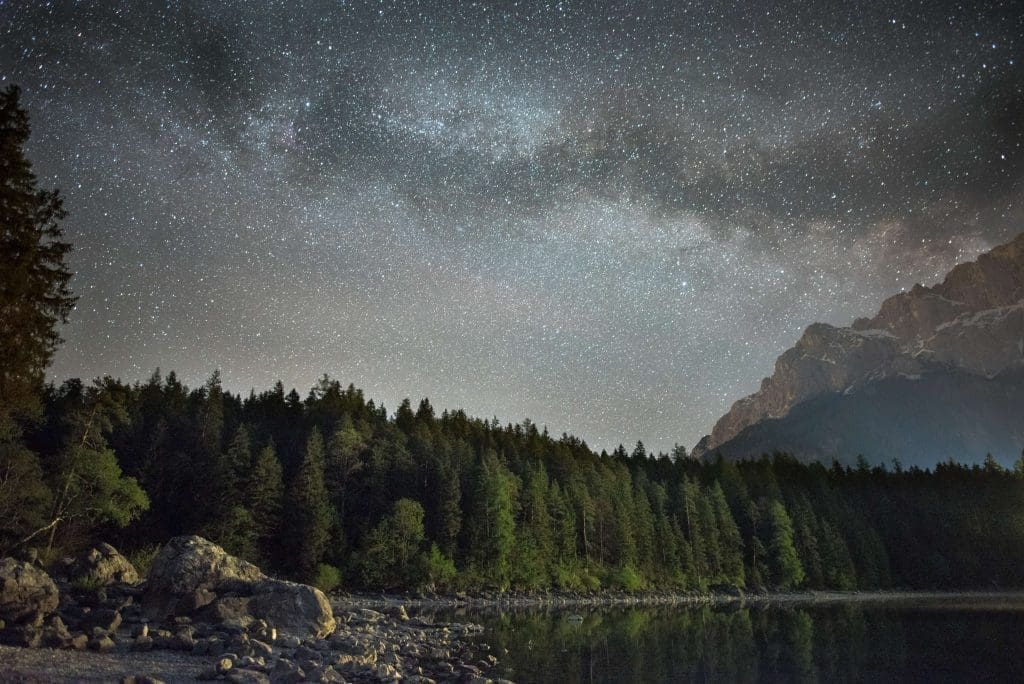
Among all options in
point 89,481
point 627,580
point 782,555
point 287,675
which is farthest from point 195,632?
point 782,555

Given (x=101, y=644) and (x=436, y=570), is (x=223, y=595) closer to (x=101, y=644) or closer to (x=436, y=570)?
(x=101, y=644)

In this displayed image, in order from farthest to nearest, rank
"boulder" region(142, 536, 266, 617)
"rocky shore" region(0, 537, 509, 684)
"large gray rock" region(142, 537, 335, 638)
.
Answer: "boulder" region(142, 536, 266, 617)
"large gray rock" region(142, 537, 335, 638)
"rocky shore" region(0, 537, 509, 684)

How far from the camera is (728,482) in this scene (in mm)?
117312

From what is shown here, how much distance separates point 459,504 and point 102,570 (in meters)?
52.3

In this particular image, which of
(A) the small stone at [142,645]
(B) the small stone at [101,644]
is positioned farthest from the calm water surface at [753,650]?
(B) the small stone at [101,644]

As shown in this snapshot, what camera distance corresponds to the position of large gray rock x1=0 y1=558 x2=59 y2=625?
19.7 metres

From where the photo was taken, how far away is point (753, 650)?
28719 mm

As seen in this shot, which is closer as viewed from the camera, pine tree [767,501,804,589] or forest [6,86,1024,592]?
forest [6,86,1024,592]

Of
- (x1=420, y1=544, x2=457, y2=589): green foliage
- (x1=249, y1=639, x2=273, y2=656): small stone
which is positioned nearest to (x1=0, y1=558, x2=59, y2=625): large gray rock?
(x1=249, y1=639, x2=273, y2=656): small stone

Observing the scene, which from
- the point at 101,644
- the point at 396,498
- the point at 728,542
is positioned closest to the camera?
the point at 101,644

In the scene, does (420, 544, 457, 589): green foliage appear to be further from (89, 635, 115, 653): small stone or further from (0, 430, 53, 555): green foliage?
(89, 635, 115, 653): small stone

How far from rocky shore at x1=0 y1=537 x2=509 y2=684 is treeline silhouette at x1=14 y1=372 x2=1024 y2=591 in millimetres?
13770

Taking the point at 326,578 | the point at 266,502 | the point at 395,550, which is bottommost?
the point at 326,578

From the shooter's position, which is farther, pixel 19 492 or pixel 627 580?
pixel 627 580
